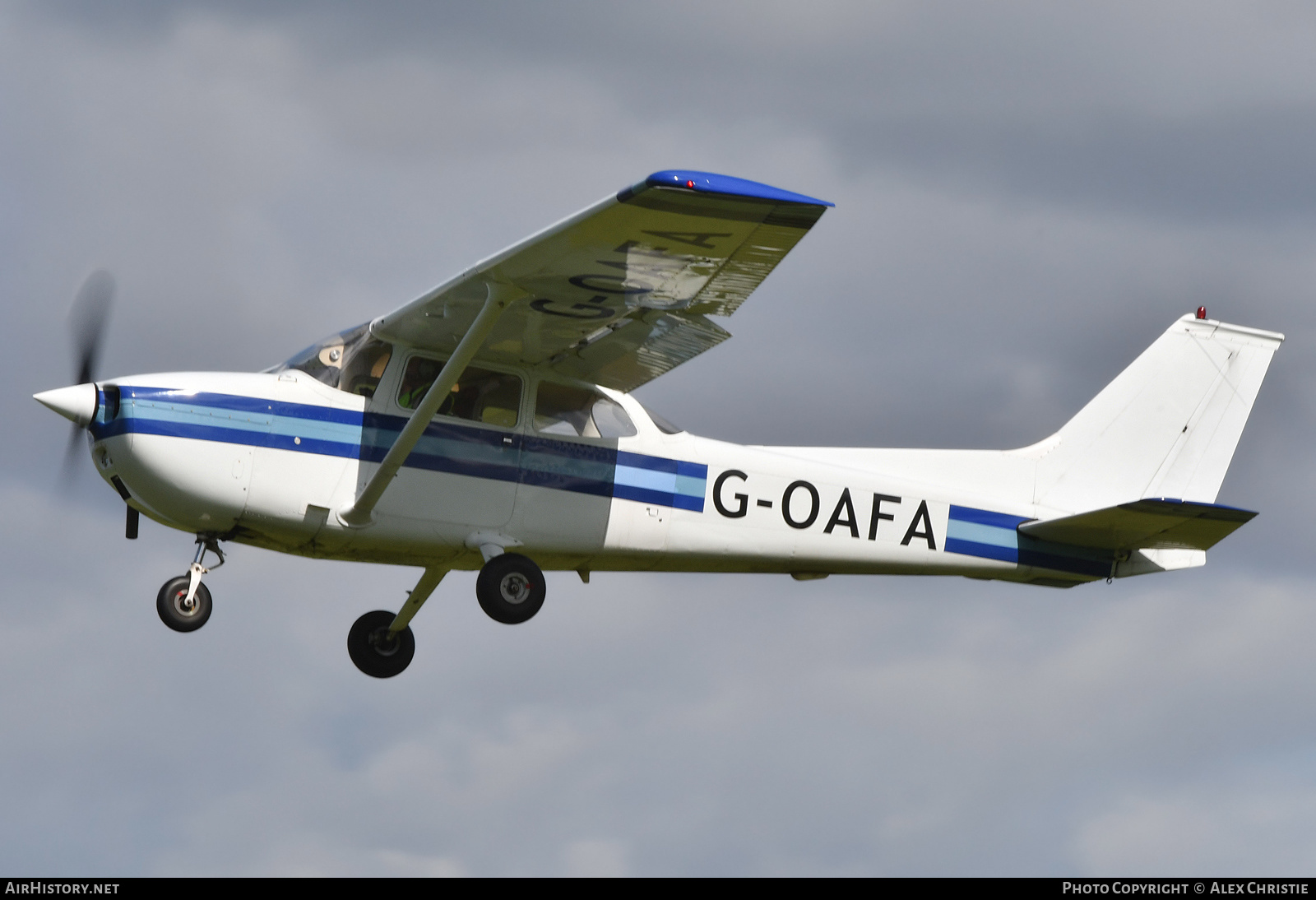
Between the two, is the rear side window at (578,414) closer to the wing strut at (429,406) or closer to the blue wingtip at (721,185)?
the wing strut at (429,406)

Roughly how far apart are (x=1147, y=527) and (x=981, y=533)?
134 cm

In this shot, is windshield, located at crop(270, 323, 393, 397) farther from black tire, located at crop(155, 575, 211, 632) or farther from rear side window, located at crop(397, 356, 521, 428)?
black tire, located at crop(155, 575, 211, 632)

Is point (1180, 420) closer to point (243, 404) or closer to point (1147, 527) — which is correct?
point (1147, 527)

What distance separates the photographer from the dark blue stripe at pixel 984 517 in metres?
13.7

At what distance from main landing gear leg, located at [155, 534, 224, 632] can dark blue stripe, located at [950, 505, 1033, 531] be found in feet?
19.8

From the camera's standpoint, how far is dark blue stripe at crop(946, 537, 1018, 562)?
13656 mm

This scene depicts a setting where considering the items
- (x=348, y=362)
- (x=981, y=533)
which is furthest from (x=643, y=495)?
(x=981, y=533)

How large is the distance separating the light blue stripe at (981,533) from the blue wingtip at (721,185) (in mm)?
4571

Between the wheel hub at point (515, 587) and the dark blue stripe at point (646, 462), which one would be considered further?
the dark blue stripe at point (646, 462)

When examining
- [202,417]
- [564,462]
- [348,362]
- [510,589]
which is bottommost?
[510,589]

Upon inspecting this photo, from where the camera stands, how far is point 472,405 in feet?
40.2

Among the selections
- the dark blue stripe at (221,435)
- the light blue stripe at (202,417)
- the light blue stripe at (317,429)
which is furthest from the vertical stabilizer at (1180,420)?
the light blue stripe at (202,417)

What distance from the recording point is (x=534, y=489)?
486 inches
